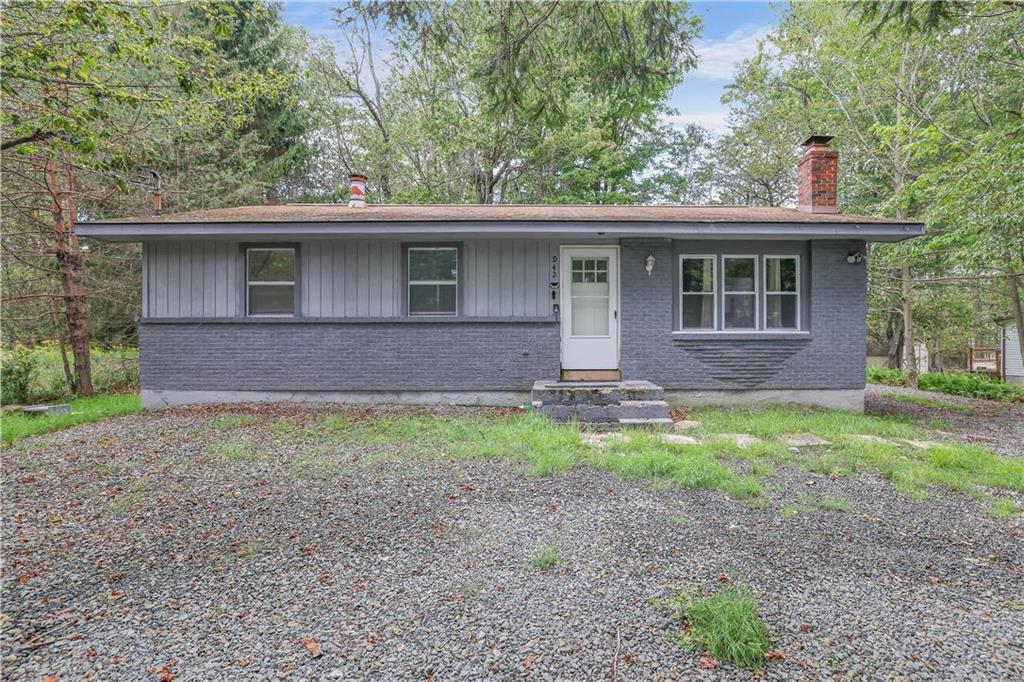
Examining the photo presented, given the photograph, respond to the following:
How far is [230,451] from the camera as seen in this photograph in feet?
16.1

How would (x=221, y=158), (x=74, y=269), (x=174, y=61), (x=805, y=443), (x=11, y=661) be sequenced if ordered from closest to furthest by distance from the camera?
(x=11, y=661), (x=174, y=61), (x=805, y=443), (x=74, y=269), (x=221, y=158)

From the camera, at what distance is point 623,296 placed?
25.6 feet

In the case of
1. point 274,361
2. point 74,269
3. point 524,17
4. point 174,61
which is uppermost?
point 524,17

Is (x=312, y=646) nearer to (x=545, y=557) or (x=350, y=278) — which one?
(x=545, y=557)

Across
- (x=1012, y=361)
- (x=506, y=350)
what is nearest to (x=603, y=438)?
(x=506, y=350)

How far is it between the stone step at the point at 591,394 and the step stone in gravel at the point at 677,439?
42.6 inches

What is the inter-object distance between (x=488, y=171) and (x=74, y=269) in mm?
10455

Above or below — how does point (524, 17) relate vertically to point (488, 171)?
below

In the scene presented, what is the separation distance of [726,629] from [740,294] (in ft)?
22.0

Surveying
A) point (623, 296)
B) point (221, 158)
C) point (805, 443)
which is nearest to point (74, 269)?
point (221, 158)

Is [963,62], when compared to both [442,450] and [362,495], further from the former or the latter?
[362,495]

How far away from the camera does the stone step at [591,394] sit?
6.71 meters

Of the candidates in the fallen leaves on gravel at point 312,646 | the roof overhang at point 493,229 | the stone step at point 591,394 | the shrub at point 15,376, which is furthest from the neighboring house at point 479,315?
the fallen leaves on gravel at point 312,646

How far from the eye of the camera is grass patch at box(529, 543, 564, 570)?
2.77 metres
